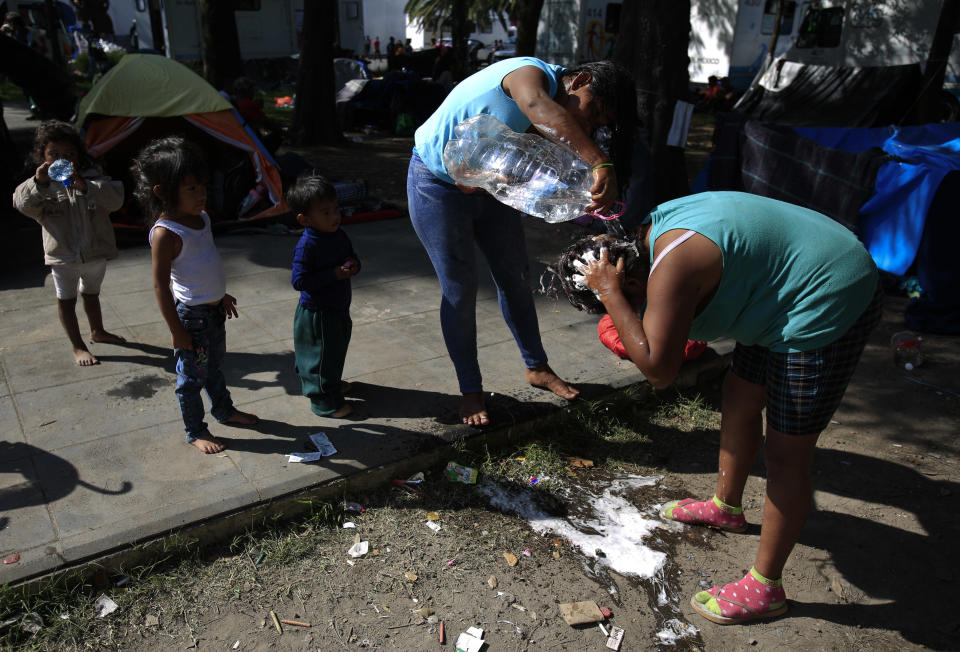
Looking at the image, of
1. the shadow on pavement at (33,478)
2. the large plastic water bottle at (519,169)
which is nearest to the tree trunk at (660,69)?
the large plastic water bottle at (519,169)

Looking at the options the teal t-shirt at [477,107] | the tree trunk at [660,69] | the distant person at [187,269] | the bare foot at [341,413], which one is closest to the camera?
the teal t-shirt at [477,107]

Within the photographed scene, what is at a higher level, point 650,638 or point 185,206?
point 185,206

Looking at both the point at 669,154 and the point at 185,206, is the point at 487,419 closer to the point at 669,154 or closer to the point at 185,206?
the point at 185,206

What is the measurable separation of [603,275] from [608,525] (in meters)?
1.34

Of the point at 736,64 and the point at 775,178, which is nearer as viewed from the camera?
the point at 775,178

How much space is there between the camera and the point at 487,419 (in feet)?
11.3

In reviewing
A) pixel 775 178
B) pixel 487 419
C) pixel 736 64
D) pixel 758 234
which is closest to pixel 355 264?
pixel 487 419

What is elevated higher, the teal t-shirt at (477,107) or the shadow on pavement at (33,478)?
the teal t-shirt at (477,107)

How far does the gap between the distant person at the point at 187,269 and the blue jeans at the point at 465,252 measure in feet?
3.04

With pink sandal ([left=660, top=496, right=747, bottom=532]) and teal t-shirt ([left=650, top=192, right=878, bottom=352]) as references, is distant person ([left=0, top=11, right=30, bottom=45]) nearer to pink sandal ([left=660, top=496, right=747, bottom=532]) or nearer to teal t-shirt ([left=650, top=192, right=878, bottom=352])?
pink sandal ([left=660, top=496, right=747, bottom=532])

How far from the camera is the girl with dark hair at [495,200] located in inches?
101

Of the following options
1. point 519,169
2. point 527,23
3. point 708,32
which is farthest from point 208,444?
point 708,32

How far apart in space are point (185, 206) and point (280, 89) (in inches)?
940

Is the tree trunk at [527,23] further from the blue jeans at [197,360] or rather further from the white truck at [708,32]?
the blue jeans at [197,360]
